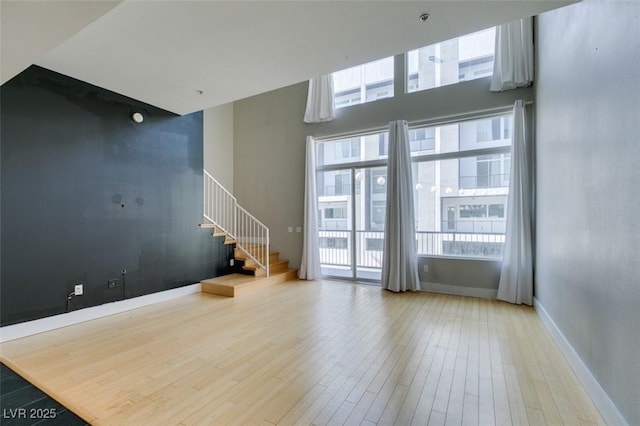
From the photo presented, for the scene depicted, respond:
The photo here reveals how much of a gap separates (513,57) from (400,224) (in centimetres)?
306

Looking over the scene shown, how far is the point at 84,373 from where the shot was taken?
96.8 inches

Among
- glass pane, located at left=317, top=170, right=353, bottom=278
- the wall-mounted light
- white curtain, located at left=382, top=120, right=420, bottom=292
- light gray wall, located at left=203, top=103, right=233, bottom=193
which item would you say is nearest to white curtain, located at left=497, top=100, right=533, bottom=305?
white curtain, located at left=382, top=120, right=420, bottom=292

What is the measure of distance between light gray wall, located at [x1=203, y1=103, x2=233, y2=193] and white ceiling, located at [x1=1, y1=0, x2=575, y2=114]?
3.13 m

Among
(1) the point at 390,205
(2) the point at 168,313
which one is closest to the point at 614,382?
(1) the point at 390,205

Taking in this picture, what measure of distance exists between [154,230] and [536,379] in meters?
4.94

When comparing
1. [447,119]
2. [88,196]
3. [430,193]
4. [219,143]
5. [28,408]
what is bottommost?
[28,408]

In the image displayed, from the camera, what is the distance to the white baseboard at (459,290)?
181 inches

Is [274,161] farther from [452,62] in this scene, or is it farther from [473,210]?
[473,210]

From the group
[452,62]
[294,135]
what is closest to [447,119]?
[452,62]

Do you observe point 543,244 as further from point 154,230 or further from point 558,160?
point 154,230

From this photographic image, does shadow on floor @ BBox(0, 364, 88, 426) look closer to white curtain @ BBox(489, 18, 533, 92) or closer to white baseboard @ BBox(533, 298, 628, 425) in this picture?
white baseboard @ BBox(533, 298, 628, 425)

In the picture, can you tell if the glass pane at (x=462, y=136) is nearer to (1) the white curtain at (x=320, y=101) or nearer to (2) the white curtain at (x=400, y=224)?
(2) the white curtain at (x=400, y=224)

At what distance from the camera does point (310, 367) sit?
99.0 inches

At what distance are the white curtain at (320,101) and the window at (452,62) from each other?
1538 mm
